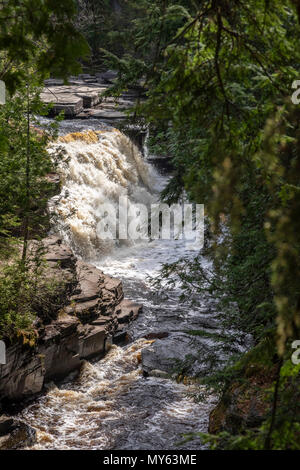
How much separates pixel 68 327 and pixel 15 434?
232cm

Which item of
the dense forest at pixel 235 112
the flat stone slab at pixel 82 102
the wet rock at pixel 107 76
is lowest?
the dense forest at pixel 235 112

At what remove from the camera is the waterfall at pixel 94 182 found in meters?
13.8

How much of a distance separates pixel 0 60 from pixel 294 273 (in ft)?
20.3

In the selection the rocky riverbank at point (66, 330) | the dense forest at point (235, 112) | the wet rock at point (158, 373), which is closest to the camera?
the dense forest at point (235, 112)

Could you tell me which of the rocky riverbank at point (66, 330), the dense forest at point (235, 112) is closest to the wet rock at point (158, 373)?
the rocky riverbank at point (66, 330)

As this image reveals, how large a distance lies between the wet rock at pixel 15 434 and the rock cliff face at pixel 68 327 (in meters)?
0.75

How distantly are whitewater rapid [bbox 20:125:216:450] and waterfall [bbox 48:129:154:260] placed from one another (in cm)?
4

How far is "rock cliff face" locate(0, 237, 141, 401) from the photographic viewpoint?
25.6ft

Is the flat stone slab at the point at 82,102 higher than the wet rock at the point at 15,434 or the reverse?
higher

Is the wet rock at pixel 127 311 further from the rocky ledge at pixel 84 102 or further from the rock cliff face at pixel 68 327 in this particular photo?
the rocky ledge at pixel 84 102

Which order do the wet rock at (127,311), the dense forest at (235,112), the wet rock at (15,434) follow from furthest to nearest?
the wet rock at (127,311) < the wet rock at (15,434) < the dense forest at (235,112)

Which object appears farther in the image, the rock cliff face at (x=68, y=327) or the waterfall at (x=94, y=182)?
the waterfall at (x=94, y=182)

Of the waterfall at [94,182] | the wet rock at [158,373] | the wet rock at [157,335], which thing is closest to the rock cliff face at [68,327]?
the wet rock at [157,335]
